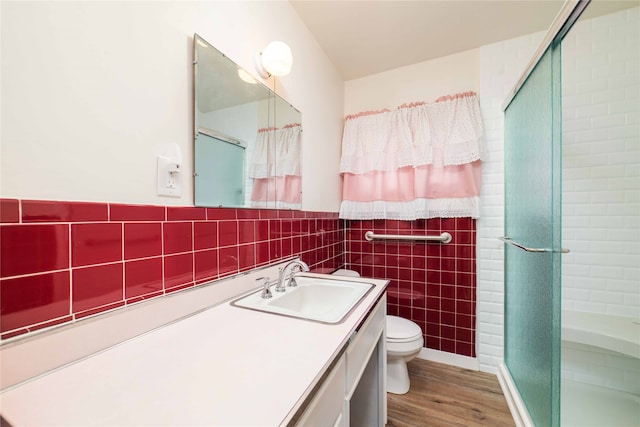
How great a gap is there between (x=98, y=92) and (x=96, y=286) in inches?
19.9

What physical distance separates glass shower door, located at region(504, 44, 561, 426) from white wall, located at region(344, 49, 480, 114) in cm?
48

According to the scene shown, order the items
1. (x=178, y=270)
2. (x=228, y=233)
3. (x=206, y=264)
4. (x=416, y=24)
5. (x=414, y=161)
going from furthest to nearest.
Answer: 1. (x=414, y=161)
2. (x=416, y=24)
3. (x=228, y=233)
4. (x=206, y=264)
5. (x=178, y=270)

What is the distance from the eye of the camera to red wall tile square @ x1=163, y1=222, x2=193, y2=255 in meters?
0.79

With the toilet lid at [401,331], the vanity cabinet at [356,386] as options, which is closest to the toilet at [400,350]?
the toilet lid at [401,331]

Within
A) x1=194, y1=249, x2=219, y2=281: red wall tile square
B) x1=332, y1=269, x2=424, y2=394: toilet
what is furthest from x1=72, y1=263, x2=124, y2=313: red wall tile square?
x1=332, y1=269, x2=424, y2=394: toilet

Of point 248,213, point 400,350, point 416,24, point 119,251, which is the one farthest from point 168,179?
point 416,24

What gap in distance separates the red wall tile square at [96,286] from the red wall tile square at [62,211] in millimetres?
125

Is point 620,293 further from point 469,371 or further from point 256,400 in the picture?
point 256,400

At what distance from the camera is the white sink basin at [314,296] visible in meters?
1.04

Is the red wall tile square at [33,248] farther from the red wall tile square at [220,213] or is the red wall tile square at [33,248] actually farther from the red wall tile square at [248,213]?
the red wall tile square at [248,213]

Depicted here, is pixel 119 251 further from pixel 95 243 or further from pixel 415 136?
pixel 415 136

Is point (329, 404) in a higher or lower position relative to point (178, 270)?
lower

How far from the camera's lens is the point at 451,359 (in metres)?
1.89

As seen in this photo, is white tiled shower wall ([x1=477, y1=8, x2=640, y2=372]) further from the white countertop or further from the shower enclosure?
the white countertop
